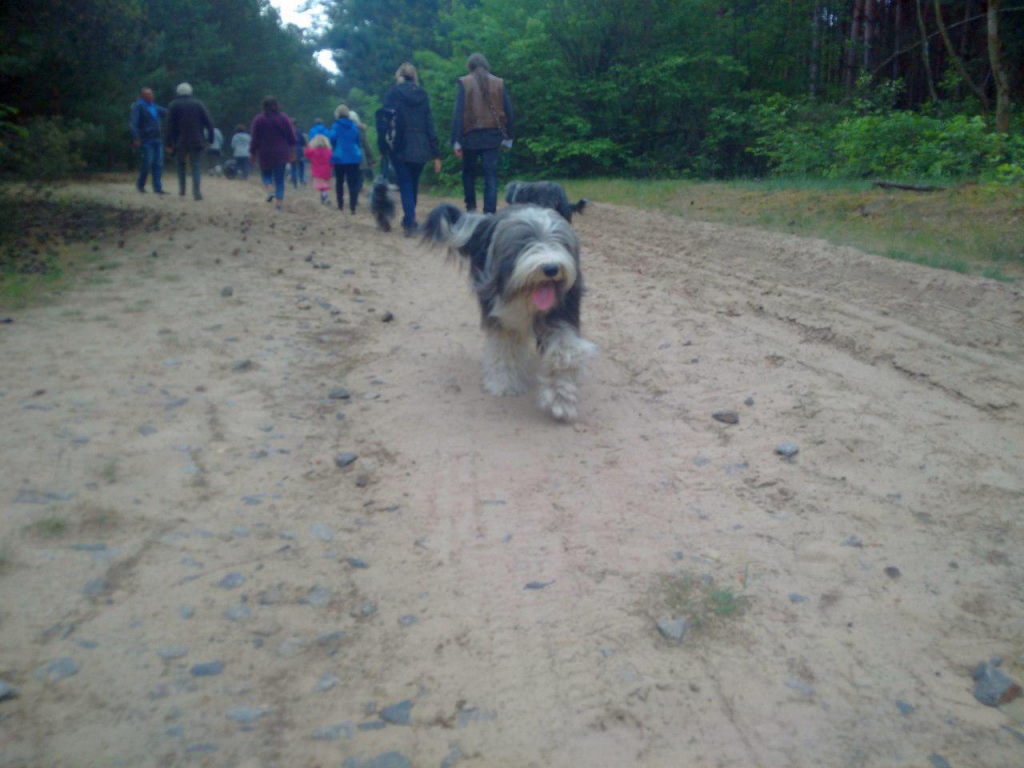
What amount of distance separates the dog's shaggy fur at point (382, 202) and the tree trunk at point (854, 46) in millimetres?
16181

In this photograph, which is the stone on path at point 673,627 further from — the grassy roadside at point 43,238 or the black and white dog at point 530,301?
the grassy roadside at point 43,238

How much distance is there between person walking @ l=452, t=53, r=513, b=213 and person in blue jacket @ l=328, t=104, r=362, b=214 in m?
4.01

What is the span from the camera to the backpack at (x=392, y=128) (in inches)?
444

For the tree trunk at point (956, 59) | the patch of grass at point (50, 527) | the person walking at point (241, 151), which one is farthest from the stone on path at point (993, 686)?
the person walking at point (241, 151)

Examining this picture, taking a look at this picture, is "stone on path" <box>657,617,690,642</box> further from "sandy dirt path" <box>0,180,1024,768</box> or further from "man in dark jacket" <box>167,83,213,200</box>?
"man in dark jacket" <box>167,83,213,200</box>

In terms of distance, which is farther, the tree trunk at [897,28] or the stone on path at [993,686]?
the tree trunk at [897,28]

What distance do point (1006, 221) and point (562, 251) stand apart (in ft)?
22.2

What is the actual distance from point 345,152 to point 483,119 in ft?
15.5

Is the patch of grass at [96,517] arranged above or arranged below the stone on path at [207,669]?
above

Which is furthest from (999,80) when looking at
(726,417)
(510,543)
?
(510,543)

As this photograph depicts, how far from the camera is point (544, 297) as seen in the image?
16.1 feet

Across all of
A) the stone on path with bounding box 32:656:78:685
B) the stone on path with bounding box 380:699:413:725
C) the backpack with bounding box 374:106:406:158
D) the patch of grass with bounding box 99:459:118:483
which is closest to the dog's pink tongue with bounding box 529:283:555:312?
the patch of grass with bounding box 99:459:118:483

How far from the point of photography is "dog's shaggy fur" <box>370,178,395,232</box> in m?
10.9

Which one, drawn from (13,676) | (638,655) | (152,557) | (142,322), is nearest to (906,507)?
(638,655)
